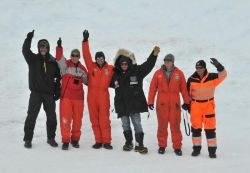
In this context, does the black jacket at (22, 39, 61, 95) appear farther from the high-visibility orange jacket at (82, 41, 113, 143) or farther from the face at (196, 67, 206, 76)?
the face at (196, 67, 206, 76)

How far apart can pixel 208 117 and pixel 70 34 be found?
31.2ft

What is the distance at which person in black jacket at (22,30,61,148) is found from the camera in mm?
7770

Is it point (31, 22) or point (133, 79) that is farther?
point (31, 22)

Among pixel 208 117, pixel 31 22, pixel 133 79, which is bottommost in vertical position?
pixel 208 117

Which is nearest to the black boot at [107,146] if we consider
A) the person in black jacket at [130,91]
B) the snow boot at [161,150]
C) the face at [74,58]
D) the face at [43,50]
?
the person in black jacket at [130,91]

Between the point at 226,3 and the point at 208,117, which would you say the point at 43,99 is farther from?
the point at 226,3

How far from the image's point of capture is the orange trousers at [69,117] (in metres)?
7.79

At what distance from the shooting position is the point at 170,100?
7.73 metres

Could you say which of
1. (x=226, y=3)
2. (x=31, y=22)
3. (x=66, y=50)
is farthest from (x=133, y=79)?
(x=226, y=3)

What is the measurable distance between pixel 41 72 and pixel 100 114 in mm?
1397

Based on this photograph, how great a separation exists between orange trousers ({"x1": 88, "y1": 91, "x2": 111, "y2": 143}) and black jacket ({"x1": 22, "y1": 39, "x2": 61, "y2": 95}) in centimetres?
81

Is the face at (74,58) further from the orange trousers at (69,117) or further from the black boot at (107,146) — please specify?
the black boot at (107,146)

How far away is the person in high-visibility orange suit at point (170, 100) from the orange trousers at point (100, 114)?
90 centimetres

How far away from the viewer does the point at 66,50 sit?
1447 cm
